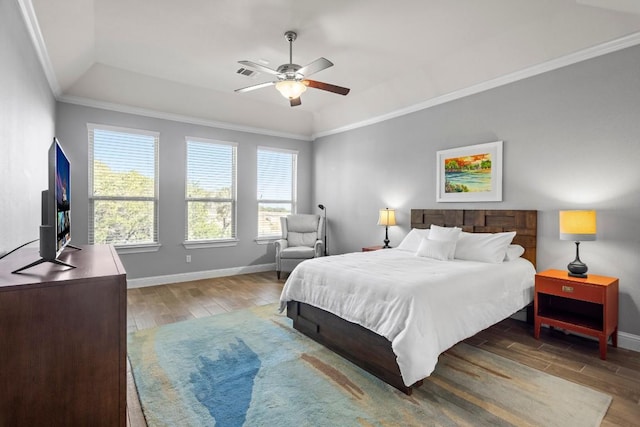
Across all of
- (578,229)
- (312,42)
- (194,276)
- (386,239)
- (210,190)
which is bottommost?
(194,276)

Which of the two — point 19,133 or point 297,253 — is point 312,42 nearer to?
point 19,133

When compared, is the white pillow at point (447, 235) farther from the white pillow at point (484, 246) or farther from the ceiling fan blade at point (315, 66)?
the ceiling fan blade at point (315, 66)

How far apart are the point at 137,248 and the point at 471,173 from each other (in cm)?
482

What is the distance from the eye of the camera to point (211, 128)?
5527mm

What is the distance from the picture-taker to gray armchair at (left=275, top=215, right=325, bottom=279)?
5.45 metres

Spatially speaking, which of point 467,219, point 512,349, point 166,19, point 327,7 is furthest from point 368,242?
point 166,19

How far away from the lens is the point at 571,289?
2891 millimetres

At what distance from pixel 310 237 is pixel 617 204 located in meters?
4.20

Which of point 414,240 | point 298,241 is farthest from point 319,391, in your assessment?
point 298,241

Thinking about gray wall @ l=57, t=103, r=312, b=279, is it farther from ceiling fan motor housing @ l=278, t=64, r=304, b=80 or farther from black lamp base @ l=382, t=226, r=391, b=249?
ceiling fan motor housing @ l=278, t=64, r=304, b=80

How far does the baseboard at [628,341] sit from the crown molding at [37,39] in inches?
218

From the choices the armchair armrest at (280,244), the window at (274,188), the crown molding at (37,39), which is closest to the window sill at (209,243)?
the window at (274,188)

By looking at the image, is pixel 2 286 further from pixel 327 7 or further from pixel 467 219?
pixel 467 219

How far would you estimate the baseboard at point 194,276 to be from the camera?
4918mm
